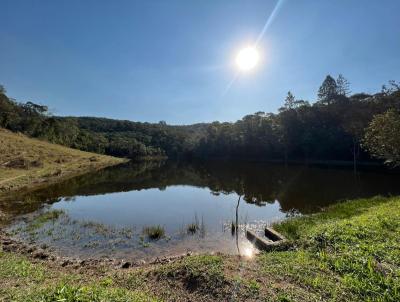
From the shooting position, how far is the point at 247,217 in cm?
1981

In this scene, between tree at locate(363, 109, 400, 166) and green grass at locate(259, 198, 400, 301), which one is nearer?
green grass at locate(259, 198, 400, 301)

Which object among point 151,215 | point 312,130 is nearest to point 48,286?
point 151,215

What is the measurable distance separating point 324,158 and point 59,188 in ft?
210

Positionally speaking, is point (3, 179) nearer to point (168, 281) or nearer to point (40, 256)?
point (40, 256)

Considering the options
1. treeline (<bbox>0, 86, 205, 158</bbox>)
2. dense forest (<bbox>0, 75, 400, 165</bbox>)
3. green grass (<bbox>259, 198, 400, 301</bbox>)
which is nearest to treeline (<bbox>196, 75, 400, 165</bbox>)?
dense forest (<bbox>0, 75, 400, 165</bbox>)

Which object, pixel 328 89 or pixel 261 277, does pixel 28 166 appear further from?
pixel 328 89

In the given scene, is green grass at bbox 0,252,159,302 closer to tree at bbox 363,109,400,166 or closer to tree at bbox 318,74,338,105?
tree at bbox 363,109,400,166

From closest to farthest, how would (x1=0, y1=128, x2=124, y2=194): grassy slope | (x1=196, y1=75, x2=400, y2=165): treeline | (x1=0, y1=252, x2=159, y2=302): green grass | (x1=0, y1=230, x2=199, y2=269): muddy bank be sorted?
1. (x1=0, y1=252, x2=159, y2=302): green grass
2. (x1=0, y1=230, x2=199, y2=269): muddy bank
3. (x1=0, y1=128, x2=124, y2=194): grassy slope
4. (x1=196, y1=75, x2=400, y2=165): treeline

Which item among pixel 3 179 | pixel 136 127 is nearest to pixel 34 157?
pixel 3 179

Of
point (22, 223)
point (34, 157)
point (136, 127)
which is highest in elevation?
point (136, 127)

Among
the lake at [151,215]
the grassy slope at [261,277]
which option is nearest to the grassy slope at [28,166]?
the lake at [151,215]

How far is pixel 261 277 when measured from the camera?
306 inches

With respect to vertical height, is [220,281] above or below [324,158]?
below

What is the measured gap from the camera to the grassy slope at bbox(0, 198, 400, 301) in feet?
21.3
